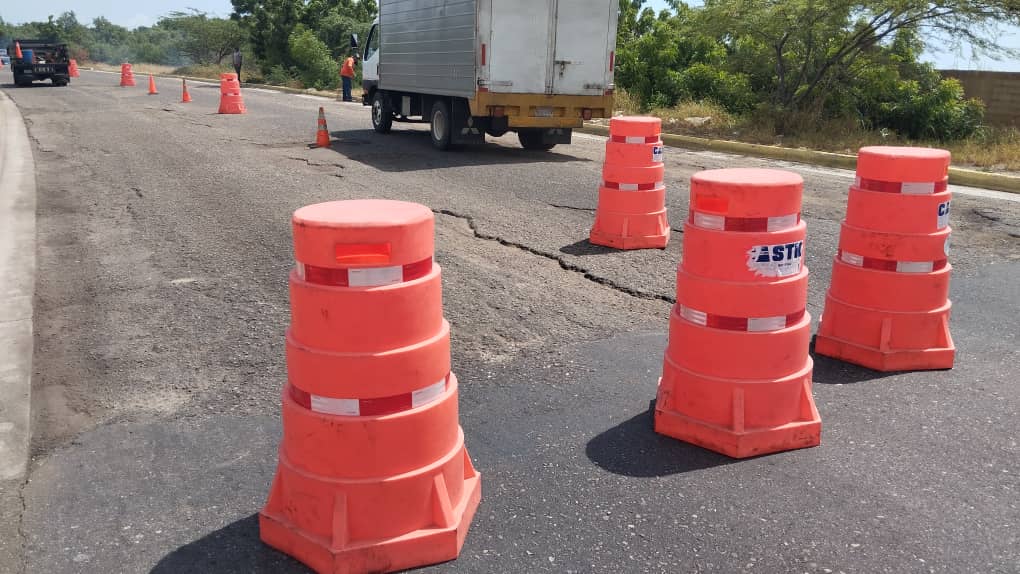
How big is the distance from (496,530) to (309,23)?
4674cm

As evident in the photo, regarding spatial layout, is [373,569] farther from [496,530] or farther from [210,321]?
[210,321]

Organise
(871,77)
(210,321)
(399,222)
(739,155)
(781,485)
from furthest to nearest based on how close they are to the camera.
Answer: (871,77), (739,155), (210,321), (781,485), (399,222)

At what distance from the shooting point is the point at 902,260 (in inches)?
197

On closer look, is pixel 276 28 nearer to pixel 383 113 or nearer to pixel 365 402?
pixel 383 113

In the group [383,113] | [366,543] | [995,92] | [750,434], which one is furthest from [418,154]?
[995,92]

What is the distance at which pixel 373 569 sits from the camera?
3.02 metres

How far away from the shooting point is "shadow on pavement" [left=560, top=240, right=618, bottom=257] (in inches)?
303

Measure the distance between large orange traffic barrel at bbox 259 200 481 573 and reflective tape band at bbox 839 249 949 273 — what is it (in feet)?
10.5

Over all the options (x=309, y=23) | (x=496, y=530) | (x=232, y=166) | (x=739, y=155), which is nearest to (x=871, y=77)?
(x=739, y=155)

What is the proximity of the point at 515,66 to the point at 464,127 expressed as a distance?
5.37ft

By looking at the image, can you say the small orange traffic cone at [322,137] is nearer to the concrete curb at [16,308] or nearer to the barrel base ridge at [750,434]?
the concrete curb at [16,308]

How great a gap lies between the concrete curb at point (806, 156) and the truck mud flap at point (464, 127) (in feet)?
15.2

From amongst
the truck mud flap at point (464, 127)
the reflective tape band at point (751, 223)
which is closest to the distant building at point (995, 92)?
the truck mud flap at point (464, 127)

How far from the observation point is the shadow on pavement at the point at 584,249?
303 inches
